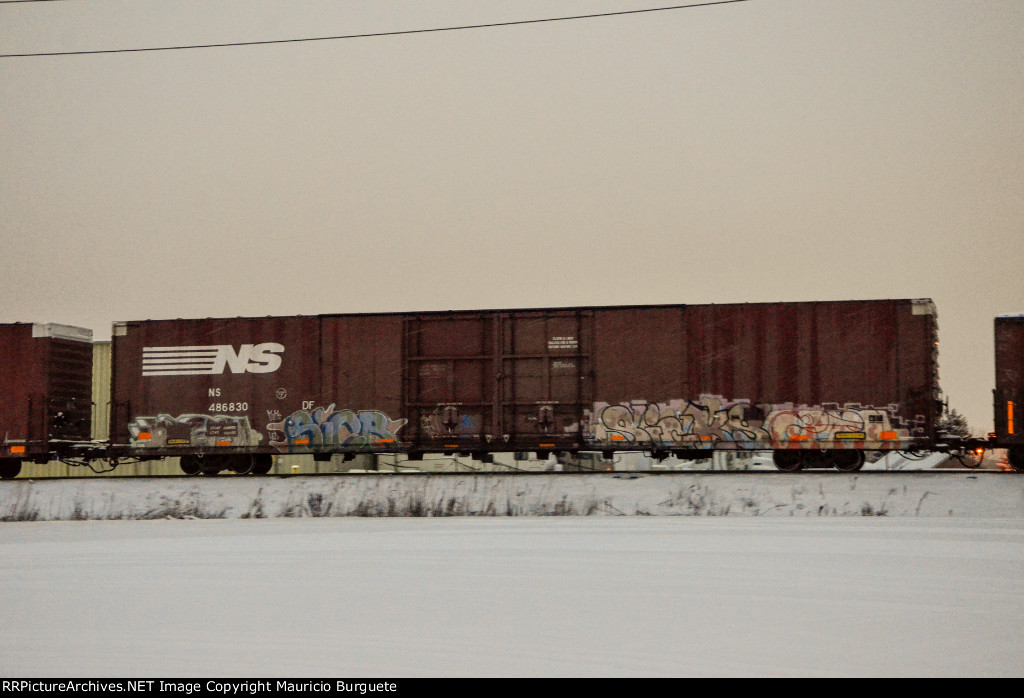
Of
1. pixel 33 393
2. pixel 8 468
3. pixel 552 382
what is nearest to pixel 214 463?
pixel 33 393

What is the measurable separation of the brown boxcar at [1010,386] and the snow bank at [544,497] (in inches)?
98.4

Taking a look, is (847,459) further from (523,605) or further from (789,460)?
(523,605)

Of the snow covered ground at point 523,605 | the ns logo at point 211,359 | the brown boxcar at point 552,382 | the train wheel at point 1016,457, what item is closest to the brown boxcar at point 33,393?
the brown boxcar at point 552,382

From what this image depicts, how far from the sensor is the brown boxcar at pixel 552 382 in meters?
19.0

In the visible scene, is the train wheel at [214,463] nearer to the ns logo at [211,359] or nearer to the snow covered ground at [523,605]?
the ns logo at [211,359]

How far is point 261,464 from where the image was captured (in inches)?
866

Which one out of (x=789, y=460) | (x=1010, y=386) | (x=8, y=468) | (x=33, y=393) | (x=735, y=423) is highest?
(x=1010, y=386)

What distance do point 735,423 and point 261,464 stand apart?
10645 mm

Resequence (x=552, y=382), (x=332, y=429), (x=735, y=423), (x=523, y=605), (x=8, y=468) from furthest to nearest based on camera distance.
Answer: (x=8, y=468)
(x=332, y=429)
(x=552, y=382)
(x=735, y=423)
(x=523, y=605)

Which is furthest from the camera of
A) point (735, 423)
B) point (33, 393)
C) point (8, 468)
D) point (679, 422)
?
point (8, 468)

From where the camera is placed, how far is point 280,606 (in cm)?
729
